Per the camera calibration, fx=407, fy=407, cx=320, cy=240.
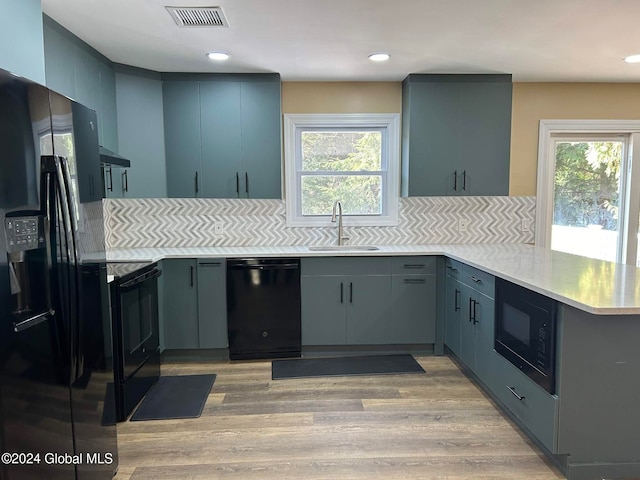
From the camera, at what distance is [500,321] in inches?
98.2

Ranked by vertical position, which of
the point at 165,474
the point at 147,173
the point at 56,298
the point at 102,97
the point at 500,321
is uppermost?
the point at 102,97

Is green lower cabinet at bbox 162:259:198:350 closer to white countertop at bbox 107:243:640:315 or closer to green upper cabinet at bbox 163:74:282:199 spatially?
white countertop at bbox 107:243:640:315

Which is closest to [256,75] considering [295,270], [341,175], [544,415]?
[341,175]

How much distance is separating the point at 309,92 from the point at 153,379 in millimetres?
2814

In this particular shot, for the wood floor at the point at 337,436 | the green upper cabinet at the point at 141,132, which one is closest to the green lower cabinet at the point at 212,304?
the wood floor at the point at 337,436

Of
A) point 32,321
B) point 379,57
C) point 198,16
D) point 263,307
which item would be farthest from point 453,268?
point 32,321

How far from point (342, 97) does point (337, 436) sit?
2928 millimetres

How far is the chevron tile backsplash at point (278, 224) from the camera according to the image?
3.79 m

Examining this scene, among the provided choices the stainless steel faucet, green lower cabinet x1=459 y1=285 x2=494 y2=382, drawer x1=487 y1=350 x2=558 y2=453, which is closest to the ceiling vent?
the stainless steel faucet

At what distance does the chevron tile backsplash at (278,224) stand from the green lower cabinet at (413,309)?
60 cm

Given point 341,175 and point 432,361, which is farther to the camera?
point 341,175

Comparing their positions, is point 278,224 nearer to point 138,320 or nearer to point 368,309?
point 368,309

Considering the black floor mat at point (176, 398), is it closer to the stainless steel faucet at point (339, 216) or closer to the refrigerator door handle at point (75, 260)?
the refrigerator door handle at point (75, 260)

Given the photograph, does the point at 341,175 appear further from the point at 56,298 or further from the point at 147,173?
the point at 56,298
